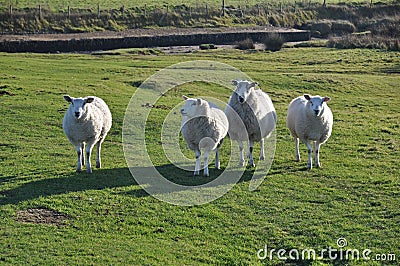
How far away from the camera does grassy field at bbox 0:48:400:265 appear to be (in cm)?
884

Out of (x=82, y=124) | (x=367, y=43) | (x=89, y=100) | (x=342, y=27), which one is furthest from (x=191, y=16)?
(x=82, y=124)

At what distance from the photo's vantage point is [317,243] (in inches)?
365

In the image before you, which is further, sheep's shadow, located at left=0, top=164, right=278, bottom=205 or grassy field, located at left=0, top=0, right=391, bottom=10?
grassy field, located at left=0, top=0, right=391, bottom=10

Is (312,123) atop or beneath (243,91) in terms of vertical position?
beneath

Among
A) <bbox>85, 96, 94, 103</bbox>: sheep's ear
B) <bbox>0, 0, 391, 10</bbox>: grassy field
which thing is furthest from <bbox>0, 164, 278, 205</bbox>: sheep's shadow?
<bbox>0, 0, 391, 10</bbox>: grassy field

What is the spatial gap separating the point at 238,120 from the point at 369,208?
3.95 metres

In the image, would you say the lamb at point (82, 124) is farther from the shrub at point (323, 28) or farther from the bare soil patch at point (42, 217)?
the shrub at point (323, 28)

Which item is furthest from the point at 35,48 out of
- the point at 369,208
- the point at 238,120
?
the point at 369,208

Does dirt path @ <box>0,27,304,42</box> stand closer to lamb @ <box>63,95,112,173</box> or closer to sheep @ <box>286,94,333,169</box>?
lamb @ <box>63,95,112,173</box>

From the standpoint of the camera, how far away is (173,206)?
1070cm

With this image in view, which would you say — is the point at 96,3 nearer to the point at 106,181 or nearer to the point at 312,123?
the point at 312,123

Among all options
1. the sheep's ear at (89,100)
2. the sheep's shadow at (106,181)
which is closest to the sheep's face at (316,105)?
the sheep's shadow at (106,181)

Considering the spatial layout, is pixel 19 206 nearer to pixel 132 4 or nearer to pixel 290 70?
pixel 290 70

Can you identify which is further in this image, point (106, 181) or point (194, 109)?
point (194, 109)
